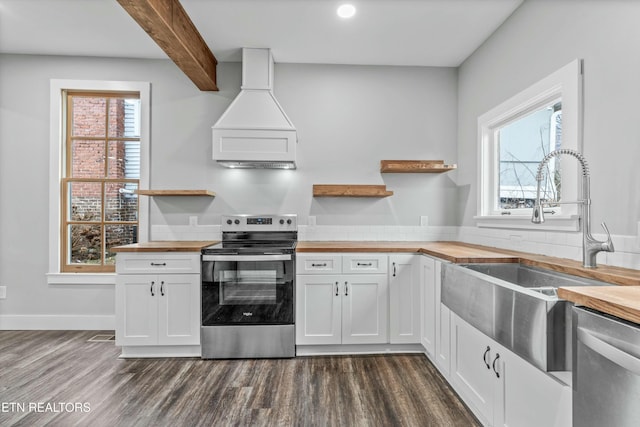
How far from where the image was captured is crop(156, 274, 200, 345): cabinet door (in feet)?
8.59

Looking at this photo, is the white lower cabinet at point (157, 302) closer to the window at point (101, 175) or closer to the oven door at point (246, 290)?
the oven door at point (246, 290)

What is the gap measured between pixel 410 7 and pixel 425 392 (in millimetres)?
2747

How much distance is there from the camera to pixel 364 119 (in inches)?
133

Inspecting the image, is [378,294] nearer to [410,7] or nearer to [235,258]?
[235,258]

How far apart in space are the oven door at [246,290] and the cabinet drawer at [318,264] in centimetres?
10

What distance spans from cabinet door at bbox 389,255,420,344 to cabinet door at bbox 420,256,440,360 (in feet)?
0.20

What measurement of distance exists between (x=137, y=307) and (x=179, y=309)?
1.11 feet

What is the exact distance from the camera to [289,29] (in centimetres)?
273

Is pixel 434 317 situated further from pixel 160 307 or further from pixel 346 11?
pixel 346 11

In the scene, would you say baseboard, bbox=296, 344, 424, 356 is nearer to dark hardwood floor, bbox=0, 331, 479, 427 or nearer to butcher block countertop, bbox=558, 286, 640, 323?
dark hardwood floor, bbox=0, 331, 479, 427

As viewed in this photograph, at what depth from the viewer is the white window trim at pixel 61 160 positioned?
3.23m

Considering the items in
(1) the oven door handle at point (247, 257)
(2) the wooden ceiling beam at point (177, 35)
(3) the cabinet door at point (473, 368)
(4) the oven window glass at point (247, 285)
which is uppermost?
(2) the wooden ceiling beam at point (177, 35)

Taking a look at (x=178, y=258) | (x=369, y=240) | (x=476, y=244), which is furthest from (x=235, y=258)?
(x=476, y=244)

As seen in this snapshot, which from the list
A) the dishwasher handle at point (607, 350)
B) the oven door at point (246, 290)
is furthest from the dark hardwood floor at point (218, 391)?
the dishwasher handle at point (607, 350)
